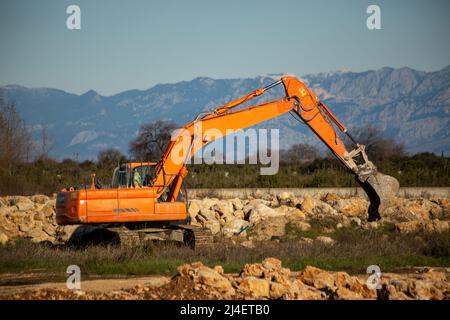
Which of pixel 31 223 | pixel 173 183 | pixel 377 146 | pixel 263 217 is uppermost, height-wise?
pixel 377 146

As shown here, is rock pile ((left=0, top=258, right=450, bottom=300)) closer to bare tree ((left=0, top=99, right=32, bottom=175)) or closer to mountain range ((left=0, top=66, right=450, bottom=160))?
bare tree ((left=0, top=99, right=32, bottom=175))

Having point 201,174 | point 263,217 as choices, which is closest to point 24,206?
point 263,217

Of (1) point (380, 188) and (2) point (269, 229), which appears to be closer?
(1) point (380, 188)

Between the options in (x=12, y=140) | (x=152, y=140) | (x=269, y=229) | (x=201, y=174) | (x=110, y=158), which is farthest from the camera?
(x=152, y=140)

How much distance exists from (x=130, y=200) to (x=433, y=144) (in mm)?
156373

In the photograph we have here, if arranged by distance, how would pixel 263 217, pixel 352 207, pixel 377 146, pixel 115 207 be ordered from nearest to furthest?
pixel 115 207 → pixel 263 217 → pixel 352 207 → pixel 377 146

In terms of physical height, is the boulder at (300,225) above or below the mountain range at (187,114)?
below

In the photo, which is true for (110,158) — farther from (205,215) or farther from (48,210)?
(205,215)

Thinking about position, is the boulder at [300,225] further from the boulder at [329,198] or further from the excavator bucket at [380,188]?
the boulder at [329,198]

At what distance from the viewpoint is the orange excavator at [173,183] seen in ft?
60.7

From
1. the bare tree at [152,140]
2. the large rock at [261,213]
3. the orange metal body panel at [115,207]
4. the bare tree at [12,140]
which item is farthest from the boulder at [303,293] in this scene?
the bare tree at [152,140]

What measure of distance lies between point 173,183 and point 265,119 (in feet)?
9.95

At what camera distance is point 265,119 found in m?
20.7
